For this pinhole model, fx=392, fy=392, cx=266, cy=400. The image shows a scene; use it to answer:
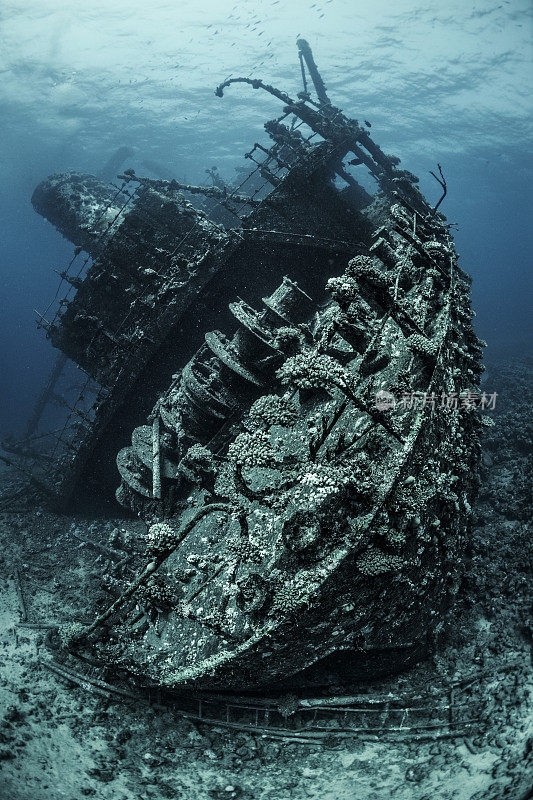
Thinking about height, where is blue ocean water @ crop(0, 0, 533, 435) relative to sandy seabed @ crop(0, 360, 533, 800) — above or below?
above

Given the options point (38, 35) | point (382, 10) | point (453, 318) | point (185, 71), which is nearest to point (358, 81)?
point (382, 10)

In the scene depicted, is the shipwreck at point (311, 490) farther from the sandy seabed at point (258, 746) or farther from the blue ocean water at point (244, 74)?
the blue ocean water at point (244, 74)

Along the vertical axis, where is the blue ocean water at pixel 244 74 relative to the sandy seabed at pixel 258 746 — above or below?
above

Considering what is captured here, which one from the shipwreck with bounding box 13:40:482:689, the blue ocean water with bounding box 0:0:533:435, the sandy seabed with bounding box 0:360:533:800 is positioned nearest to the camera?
the shipwreck with bounding box 13:40:482:689

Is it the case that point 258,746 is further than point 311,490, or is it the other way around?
point 258,746

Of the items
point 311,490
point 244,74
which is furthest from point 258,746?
point 244,74

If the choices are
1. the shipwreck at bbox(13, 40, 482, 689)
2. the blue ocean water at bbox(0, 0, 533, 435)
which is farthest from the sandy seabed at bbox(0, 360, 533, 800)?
the blue ocean water at bbox(0, 0, 533, 435)

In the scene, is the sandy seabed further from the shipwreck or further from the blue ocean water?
the blue ocean water

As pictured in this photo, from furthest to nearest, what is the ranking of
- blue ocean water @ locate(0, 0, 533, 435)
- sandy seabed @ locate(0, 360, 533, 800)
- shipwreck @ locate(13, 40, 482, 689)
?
blue ocean water @ locate(0, 0, 533, 435)
sandy seabed @ locate(0, 360, 533, 800)
shipwreck @ locate(13, 40, 482, 689)

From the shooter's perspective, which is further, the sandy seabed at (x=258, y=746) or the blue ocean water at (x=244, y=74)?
the blue ocean water at (x=244, y=74)

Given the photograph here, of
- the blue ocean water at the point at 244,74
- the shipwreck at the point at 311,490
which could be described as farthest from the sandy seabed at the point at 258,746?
the blue ocean water at the point at 244,74

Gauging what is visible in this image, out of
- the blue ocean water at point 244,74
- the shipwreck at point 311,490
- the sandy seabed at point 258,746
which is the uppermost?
the blue ocean water at point 244,74

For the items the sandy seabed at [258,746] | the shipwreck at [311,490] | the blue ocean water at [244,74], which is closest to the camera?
the shipwreck at [311,490]

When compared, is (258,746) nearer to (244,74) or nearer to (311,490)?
(311,490)
